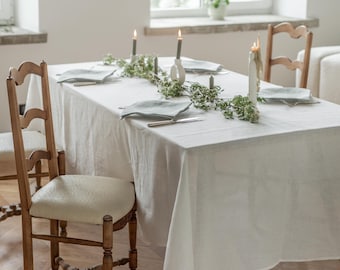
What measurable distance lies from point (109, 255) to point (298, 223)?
0.67m

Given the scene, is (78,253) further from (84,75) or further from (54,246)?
(84,75)

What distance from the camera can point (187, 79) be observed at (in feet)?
11.7

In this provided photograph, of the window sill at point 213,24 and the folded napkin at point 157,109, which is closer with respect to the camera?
the folded napkin at point 157,109

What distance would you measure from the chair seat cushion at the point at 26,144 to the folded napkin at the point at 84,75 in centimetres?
28

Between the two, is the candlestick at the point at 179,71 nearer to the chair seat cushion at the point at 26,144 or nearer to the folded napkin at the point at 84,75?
the folded napkin at the point at 84,75

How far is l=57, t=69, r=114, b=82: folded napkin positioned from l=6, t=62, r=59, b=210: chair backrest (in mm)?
462

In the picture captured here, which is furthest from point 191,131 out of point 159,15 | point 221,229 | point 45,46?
point 159,15

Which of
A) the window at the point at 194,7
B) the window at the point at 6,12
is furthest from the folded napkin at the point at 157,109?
the window at the point at 194,7

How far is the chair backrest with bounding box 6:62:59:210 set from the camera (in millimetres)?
2744

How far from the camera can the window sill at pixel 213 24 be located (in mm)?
4965

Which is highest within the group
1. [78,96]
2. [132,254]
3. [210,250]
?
[78,96]

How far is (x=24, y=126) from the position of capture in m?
2.88

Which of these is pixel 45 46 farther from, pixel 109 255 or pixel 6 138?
pixel 109 255

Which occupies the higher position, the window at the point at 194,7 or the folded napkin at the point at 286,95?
the window at the point at 194,7
